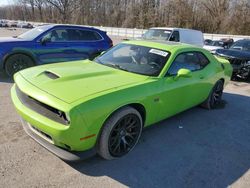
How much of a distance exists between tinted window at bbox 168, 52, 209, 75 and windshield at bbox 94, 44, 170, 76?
A: 0.21 m

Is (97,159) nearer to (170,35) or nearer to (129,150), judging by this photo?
(129,150)

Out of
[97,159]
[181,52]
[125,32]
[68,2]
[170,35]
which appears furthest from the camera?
[68,2]

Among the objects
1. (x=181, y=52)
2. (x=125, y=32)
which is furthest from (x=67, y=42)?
(x=125, y=32)

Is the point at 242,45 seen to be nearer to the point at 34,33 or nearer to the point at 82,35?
the point at 82,35

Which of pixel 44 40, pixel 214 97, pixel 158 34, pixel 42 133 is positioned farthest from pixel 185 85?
pixel 158 34

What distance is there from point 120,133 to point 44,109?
1041 mm

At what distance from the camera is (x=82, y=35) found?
326 inches

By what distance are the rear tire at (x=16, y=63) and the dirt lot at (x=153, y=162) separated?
257 centimetres

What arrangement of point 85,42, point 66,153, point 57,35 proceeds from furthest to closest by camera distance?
point 85,42
point 57,35
point 66,153

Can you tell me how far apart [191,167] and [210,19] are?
1629 inches

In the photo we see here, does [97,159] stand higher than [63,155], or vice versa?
[63,155]

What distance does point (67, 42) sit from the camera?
25.7ft

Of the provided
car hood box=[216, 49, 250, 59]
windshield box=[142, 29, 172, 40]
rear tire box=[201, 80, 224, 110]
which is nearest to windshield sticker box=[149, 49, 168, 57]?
rear tire box=[201, 80, 224, 110]

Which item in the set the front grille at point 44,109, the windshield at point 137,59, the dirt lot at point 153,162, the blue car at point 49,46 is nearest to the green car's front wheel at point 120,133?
the dirt lot at point 153,162
